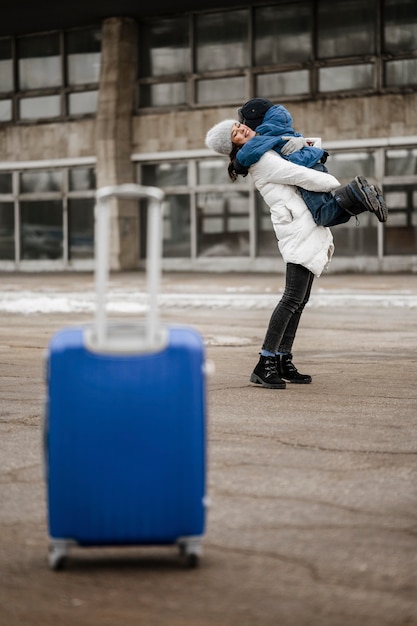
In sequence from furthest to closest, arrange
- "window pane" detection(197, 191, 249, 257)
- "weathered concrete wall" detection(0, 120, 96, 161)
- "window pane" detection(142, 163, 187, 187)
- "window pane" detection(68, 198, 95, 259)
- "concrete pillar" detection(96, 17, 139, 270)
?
"window pane" detection(68, 198, 95, 259) < "weathered concrete wall" detection(0, 120, 96, 161) < "window pane" detection(142, 163, 187, 187) < "concrete pillar" detection(96, 17, 139, 270) < "window pane" detection(197, 191, 249, 257)

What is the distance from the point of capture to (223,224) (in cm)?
2494

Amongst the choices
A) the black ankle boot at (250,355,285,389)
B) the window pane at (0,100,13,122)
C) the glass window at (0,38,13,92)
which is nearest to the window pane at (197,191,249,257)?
the window pane at (0,100,13,122)

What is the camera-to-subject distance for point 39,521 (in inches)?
141

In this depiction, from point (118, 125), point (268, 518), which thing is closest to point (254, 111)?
point (268, 518)

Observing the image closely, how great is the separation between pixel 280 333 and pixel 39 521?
3351 mm

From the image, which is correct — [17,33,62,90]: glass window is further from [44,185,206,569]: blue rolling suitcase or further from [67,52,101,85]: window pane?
[44,185,206,569]: blue rolling suitcase

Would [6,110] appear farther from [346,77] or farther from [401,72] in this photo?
[401,72]

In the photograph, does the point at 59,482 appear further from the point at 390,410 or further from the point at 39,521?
the point at 390,410

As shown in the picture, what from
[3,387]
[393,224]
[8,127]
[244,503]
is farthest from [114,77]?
[244,503]

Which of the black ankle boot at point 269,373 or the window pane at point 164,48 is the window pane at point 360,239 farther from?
the black ankle boot at point 269,373

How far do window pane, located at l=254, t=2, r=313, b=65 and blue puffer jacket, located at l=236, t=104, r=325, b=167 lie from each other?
701 inches

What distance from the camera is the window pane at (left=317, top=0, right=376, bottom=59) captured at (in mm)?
23438

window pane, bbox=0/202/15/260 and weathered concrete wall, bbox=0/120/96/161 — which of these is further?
window pane, bbox=0/202/15/260

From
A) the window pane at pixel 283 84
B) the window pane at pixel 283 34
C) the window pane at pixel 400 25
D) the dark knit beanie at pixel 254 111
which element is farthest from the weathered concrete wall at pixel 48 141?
the dark knit beanie at pixel 254 111
